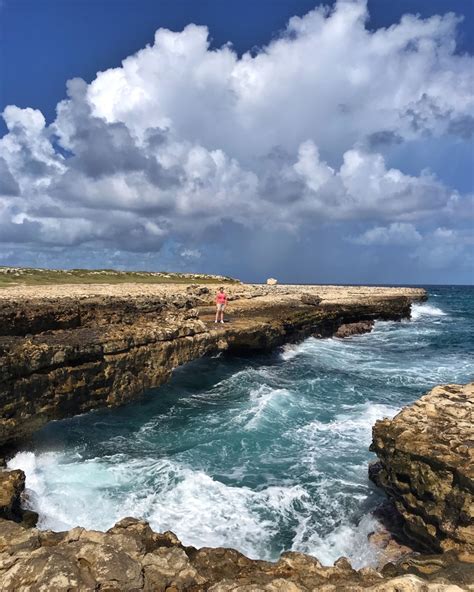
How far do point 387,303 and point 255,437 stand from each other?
42.3m

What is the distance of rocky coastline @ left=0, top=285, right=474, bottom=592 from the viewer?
576 centimetres

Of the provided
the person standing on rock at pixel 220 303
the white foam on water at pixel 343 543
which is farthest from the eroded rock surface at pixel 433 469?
the person standing on rock at pixel 220 303

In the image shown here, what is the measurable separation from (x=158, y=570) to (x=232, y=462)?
855 centimetres

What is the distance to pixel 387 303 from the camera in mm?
54469

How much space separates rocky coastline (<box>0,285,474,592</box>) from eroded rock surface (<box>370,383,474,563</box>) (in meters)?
0.02

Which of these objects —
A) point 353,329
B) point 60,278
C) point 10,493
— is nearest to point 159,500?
point 10,493

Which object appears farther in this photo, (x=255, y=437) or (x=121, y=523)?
(x=255, y=437)

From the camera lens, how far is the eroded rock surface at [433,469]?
7828 mm

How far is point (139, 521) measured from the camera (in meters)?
7.64

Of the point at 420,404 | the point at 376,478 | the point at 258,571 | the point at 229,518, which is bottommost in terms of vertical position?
the point at 229,518

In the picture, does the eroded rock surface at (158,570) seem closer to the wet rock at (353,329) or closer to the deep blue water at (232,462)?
the deep blue water at (232,462)

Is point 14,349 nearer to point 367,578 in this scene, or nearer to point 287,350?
point 367,578

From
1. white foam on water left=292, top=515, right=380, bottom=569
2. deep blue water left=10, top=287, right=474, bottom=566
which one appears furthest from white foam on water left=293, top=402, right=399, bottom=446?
white foam on water left=292, top=515, right=380, bottom=569

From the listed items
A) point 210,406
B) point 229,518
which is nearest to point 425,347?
point 210,406
